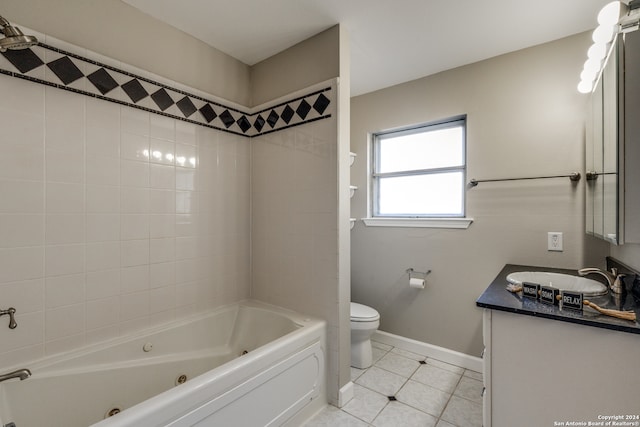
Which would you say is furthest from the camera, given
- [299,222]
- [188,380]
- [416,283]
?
[416,283]

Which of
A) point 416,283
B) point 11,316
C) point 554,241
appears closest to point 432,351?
point 416,283

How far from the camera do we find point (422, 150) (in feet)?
8.43

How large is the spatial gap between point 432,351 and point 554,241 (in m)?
1.24

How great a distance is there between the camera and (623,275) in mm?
1337

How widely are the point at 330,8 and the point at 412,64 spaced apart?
890 mm

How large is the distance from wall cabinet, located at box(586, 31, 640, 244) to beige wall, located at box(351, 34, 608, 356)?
488 millimetres

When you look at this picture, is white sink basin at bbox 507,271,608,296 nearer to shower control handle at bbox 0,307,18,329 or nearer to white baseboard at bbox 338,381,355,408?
white baseboard at bbox 338,381,355,408

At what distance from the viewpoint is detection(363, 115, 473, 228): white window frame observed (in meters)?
2.30

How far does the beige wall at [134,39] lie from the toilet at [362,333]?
76.3 inches

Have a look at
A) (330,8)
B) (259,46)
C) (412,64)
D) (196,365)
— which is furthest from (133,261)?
(412,64)

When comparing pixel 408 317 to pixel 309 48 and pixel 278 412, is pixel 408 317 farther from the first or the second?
pixel 309 48

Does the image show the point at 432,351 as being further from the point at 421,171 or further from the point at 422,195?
the point at 421,171

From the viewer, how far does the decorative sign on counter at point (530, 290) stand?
129 centimetres

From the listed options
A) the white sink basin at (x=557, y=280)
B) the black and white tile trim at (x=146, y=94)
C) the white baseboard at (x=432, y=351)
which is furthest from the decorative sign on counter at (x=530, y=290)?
the black and white tile trim at (x=146, y=94)
